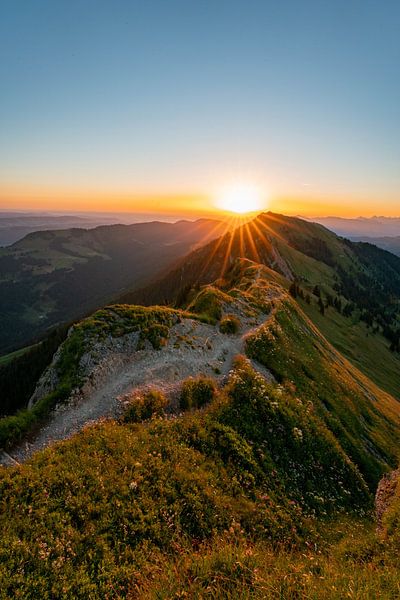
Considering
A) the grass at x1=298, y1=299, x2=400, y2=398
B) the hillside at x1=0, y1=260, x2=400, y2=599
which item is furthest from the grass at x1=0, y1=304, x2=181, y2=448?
the grass at x1=298, y1=299, x2=400, y2=398

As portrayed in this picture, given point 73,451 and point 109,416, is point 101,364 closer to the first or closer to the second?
point 109,416

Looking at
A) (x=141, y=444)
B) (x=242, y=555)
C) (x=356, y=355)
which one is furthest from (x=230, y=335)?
(x=356, y=355)

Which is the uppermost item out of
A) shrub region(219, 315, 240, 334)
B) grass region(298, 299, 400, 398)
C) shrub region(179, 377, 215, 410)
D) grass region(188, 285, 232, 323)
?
grass region(188, 285, 232, 323)

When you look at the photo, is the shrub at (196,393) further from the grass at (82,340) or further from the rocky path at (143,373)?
the grass at (82,340)

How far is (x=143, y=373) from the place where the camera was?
22500 millimetres

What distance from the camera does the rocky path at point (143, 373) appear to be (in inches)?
677

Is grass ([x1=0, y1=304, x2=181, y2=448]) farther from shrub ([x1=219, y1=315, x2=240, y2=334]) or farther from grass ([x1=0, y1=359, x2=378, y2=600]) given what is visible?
shrub ([x1=219, y1=315, x2=240, y2=334])

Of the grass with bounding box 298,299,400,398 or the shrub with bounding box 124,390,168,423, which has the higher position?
the shrub with bounding box 124,390,168,423

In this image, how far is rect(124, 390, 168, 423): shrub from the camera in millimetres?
17672

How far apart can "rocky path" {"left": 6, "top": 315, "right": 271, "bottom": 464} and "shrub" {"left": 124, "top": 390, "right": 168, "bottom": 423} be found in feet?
2.35

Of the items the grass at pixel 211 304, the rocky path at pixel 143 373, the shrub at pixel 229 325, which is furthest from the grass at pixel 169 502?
the grass at pixel 211 304

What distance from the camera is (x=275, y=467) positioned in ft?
56.4

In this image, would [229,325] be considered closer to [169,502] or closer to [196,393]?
[196,393]

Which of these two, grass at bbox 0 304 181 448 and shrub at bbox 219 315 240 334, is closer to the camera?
grass at bbox 0 304 181 448
